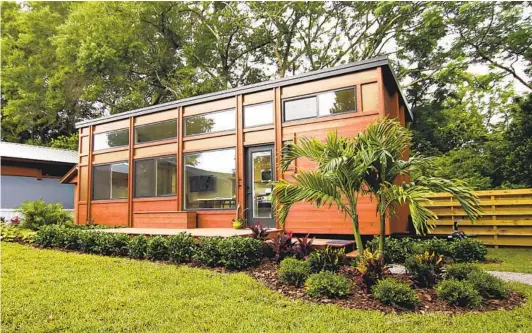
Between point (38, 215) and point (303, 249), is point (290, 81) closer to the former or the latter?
point (303, 249)

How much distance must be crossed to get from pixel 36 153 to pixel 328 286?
15877mm

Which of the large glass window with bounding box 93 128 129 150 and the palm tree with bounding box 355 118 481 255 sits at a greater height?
the large glass window with bounding box 93 128 129 150

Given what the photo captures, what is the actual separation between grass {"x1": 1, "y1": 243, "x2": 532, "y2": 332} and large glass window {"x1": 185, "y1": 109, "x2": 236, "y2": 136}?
4.59 metres

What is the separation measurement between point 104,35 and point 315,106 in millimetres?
13376

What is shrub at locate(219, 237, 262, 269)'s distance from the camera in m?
5.28

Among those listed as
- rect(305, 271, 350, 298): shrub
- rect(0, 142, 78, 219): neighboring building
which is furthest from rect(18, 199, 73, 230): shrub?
rect(305, 271, 350, 298): shrub

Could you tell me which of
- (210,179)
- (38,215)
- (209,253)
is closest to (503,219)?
(209,253)

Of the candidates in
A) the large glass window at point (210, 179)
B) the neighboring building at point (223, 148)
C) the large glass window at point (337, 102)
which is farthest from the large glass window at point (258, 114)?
the large glass window at point (337, 102)

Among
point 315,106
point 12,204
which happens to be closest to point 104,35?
point 12,204

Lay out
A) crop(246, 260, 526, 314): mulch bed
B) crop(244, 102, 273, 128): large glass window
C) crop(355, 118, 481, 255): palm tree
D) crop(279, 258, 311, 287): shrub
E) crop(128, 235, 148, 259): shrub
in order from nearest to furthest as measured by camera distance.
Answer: crop(246, 260, 526, 314): mulch bed < crop(355, 118, 481, 255): palm tree < crop(279, 258, 311, 287): shrub < crop(128, 235, 148, 259): shrub < crop(244, 102, 273, 128): large glass window

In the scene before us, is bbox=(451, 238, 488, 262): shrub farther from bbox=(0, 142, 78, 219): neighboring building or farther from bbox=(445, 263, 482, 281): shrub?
bbox=(0, 142, 78, 219): neighboring building

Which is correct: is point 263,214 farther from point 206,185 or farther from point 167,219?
point 167,219

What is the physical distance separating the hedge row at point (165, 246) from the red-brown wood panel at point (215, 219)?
7.00 feet

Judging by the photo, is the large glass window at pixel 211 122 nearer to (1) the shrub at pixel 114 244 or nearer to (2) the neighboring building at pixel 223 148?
(2) the neighboring building at pixel 223 148
